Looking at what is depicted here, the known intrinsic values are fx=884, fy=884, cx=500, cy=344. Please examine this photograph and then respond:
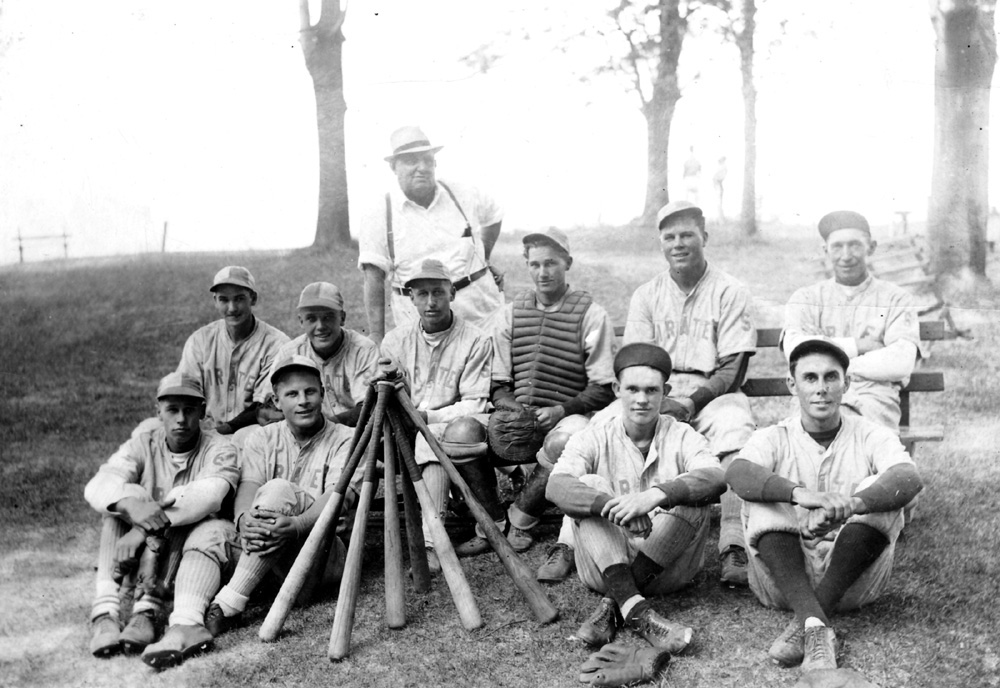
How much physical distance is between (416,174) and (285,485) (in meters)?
2.06

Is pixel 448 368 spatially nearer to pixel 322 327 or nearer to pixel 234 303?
pixel 322 327

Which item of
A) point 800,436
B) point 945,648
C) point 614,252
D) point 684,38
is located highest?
point 684,38

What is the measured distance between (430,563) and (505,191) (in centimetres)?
277

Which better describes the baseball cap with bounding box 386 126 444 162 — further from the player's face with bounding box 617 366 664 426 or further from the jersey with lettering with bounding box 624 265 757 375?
the player's face with bounding box 617 366 664 426

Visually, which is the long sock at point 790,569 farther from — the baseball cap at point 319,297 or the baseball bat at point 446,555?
the baseball cap at point 319,297

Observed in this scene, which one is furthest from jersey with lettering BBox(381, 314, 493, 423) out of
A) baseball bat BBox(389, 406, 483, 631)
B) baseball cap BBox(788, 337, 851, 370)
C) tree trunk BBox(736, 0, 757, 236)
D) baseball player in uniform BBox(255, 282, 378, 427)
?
tree trunk BBox(736, 0, 757, 236)

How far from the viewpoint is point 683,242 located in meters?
A: 4.52

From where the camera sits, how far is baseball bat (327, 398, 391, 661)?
347 cm

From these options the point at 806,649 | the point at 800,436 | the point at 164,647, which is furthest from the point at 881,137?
the point at 164,647

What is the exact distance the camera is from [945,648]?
324 cm

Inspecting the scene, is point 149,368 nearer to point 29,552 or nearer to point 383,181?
point 29,552

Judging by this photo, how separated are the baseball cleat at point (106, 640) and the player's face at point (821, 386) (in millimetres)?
2934

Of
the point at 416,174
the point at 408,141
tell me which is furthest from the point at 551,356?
the point at 408,141

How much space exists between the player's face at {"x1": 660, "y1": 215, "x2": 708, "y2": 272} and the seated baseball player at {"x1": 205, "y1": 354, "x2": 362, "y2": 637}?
1.89 meters
